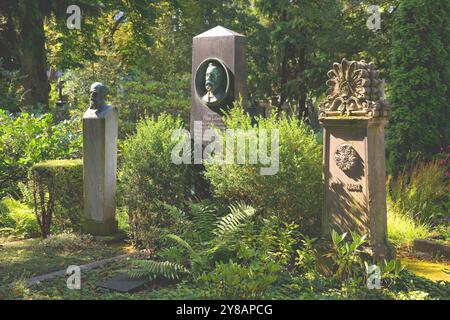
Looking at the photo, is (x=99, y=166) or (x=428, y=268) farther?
(x=99, y=166)

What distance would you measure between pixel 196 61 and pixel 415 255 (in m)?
4.97

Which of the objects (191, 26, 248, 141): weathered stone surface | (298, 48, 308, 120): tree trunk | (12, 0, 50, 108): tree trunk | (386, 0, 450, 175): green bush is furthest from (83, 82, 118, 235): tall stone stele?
(298, 48, 308, 120): tree trunk

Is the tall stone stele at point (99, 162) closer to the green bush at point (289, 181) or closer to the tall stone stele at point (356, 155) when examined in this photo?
the green bush at point (289, 181)

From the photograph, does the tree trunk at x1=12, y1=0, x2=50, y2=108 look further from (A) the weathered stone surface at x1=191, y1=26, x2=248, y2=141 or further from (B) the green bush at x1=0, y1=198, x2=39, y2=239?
(A) the weathered stone surface at x1=191, y1=26, x2=248, y2=141

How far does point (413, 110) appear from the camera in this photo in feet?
37.3

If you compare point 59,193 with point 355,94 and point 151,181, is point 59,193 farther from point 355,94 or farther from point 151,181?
point 355,94

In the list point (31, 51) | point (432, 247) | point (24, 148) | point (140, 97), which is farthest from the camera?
point (31, 51)

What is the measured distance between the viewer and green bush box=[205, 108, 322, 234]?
6.91 metres

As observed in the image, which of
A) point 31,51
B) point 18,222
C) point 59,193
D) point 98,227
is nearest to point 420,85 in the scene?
point 98,227

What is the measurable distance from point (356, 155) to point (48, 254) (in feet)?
15.3

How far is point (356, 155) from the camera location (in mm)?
6488

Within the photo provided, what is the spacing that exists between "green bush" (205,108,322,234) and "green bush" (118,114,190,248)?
3.38 feet
